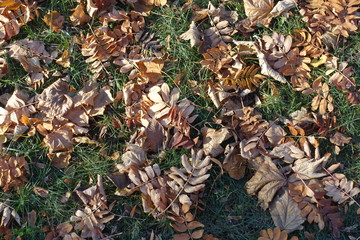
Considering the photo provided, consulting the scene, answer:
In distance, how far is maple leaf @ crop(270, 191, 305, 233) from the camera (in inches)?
113

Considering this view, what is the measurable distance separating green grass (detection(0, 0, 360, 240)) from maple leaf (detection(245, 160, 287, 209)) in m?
0.07

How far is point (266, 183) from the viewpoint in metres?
2.96

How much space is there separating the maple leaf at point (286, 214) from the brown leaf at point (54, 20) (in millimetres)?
2016

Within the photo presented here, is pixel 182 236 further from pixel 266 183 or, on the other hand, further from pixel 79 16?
pixel 79 16

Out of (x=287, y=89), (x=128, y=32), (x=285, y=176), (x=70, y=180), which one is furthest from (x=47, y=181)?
(x=287, y=89)

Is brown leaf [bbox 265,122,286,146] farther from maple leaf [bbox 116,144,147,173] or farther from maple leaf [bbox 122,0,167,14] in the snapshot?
maple leaf [bbox 122,0,167,14]

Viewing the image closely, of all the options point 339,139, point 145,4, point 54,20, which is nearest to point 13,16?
point 54,20

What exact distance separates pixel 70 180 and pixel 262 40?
1.68 meters

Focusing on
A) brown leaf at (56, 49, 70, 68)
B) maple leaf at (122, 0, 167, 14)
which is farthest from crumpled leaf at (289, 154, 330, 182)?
brown leaf at (56, 49, 70, 68)

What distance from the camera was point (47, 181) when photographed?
3070 mm

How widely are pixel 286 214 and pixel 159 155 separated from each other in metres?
0.90

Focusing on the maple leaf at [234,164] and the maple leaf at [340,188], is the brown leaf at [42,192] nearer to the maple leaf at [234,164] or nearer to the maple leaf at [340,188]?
the maple leaf at [234,164]

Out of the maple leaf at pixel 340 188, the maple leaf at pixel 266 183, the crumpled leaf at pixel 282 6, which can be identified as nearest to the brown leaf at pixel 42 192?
the maple leaf at pixel 266 183

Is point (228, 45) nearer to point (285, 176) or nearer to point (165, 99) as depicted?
point (165, 99)
